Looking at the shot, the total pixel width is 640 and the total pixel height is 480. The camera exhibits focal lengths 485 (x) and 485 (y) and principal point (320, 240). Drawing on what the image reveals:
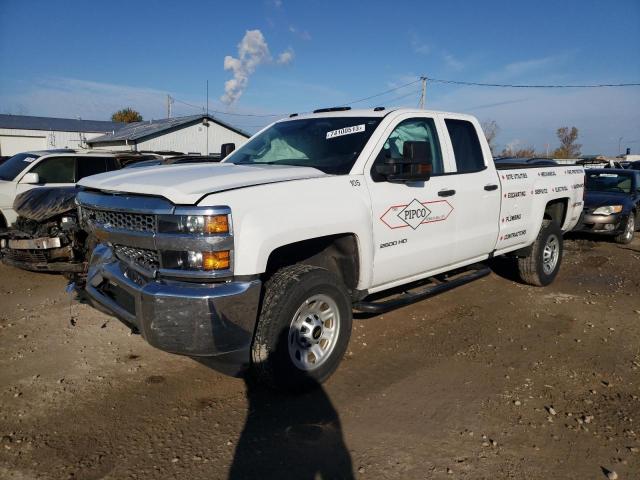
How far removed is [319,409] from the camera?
130 inches

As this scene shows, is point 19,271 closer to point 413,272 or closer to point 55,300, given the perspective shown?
point 55,300

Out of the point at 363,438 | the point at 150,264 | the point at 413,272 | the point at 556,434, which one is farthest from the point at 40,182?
the point at 556,434

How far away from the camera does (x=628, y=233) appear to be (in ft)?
34.0

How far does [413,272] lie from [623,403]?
71.0 inches

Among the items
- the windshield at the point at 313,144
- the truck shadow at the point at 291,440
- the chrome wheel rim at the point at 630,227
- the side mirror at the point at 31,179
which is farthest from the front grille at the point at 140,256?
the chrome wheel rim at the point at 630,227

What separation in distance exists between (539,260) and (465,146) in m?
2.17

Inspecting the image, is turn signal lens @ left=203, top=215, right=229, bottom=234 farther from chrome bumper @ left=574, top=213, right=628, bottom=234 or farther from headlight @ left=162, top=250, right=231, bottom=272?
chrome bumper @ left=574, top=213, right=628, bottom=234

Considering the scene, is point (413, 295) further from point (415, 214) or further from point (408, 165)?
A: point (408, 165)

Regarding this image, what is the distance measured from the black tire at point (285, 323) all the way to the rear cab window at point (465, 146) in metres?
2.08

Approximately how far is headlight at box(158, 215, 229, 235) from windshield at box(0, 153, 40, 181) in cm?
695

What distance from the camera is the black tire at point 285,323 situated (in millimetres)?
3154

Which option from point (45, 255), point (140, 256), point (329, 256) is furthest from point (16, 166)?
point (329, 256)

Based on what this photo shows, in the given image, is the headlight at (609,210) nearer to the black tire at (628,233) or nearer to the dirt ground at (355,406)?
the black tire at (628,233)

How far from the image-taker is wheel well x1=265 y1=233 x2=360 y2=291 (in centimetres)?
356
